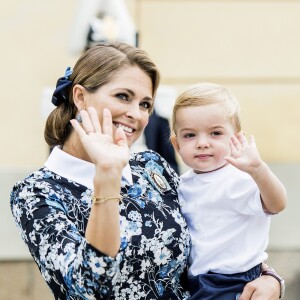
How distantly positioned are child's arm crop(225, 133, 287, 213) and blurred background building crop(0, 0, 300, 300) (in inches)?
182

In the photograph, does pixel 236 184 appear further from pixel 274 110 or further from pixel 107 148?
pixel 274 110

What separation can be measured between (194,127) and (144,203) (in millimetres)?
315

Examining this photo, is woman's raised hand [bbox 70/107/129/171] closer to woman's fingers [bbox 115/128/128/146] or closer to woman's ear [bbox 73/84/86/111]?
woman's fingers [bbox 115/128/128/146]

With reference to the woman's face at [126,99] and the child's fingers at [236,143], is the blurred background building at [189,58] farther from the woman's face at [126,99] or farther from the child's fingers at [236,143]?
the child's fingers at [236,143]

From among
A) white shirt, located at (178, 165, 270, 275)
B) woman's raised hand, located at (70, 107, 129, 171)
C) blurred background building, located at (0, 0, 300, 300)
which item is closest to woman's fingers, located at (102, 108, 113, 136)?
woman's raised hand, located at (70, 107, 129, 171)

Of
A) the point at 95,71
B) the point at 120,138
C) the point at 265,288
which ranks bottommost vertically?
the point at 265,288

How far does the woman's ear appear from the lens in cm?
292

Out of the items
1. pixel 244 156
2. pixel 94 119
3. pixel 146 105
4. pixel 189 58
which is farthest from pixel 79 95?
pixel 189 58

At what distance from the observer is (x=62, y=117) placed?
3018mm

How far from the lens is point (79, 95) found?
9.65 ft

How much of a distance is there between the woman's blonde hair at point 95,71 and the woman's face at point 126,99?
A: 0.02 meters

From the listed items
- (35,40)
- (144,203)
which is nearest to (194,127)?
(144,203)

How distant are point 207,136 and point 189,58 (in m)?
5.14

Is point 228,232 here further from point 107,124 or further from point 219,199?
point 107,124
